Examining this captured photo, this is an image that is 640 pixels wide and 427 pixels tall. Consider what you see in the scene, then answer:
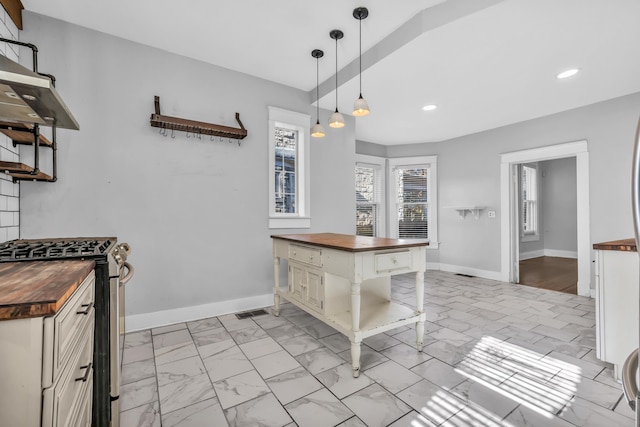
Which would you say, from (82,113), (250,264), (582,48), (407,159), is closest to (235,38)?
(82,113)

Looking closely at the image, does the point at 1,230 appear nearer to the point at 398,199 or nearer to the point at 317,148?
the point at 317,148

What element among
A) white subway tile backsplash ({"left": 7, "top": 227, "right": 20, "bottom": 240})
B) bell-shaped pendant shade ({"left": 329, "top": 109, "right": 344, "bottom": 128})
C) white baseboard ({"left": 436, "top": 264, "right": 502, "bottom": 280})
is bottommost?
white baseboard ({"left": 436, "top": 264, "right": 502, "bottom": 280})

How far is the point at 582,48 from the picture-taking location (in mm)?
2688

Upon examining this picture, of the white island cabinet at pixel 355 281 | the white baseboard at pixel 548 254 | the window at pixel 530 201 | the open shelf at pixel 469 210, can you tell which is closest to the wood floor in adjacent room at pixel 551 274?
the white baseboard at pixel 548 254

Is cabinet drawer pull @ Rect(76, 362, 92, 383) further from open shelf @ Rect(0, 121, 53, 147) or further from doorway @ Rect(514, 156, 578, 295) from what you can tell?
doorway @ Rect(514, 156, 578, 295)

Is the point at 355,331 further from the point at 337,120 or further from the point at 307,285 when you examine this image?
the point at 337,120

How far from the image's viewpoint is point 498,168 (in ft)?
16.6

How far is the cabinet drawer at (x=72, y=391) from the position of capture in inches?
30.0

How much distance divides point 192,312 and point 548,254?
873 centimetres

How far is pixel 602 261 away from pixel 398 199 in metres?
4.27

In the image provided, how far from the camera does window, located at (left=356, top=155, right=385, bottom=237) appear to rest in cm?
602

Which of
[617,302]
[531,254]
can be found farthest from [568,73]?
[531,254]

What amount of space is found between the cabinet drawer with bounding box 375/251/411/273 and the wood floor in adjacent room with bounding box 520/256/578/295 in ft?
11.9

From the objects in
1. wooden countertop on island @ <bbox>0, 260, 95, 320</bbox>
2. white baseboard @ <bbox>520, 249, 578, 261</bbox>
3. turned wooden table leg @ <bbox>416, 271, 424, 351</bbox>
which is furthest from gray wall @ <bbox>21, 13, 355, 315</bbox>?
white baseboard @ <bbox>520, 249, 578, 261</bbox>
